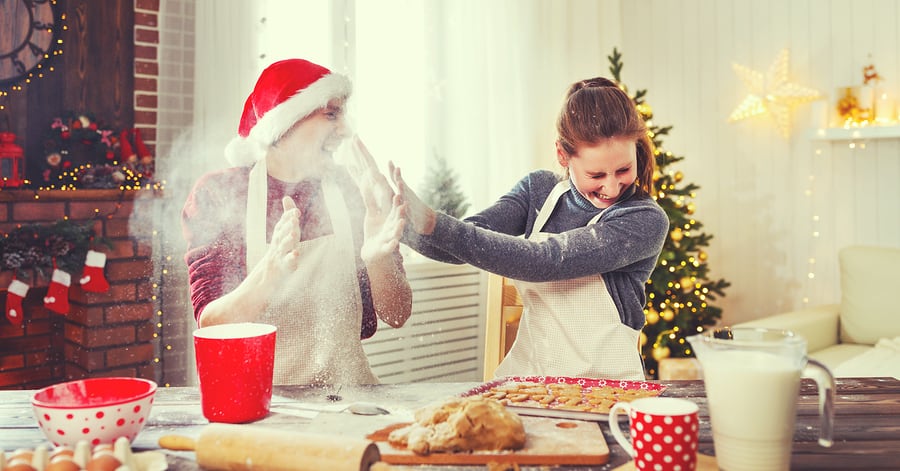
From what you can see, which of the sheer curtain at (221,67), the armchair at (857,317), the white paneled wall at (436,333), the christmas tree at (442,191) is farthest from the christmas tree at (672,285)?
the sheer curtain at (221,67)

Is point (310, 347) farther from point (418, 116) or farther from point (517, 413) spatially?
point (418, 116)

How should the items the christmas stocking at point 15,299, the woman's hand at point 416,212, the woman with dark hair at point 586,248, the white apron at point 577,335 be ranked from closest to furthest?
1. the woman's hand at point 416,212
2. the woman with dark hair at point 586,248
3. the white apron at point 577,335
4. the christmas stocking at point 15,299

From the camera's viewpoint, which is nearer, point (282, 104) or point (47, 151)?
point (282, 104)

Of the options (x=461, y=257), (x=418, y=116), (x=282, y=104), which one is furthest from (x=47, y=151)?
(x=461, y=257)

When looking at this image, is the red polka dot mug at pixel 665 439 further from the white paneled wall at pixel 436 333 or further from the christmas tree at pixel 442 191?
the christmas tree at pixel 442 191

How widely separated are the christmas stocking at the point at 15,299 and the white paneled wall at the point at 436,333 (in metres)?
1.30

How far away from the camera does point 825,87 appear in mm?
3906

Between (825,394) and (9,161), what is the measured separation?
114 inches

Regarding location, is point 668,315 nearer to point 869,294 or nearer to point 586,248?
point 869,294

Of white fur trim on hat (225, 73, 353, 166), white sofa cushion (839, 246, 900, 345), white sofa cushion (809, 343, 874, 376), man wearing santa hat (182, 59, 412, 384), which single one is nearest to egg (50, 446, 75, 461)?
man wearing santa hat (182, 59, 412, 384)

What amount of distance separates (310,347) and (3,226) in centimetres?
181

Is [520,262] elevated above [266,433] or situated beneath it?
elevated above

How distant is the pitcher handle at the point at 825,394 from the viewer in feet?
2.83

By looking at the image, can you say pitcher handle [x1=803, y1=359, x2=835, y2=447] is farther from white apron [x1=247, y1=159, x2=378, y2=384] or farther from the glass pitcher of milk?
white apron [x1=247, y1=159, x2=378, y2=384]
